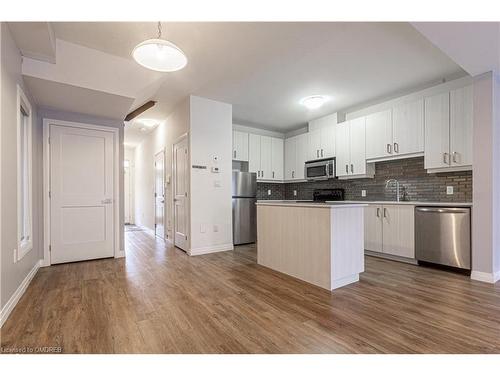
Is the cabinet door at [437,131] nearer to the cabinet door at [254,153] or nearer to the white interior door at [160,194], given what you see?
the cabinet door at [254,153]

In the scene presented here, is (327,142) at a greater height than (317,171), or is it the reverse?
(327,142)

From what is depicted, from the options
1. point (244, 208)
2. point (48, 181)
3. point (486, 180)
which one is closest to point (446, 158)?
point (486, 180)

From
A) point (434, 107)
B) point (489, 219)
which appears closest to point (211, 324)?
point (489, 219)

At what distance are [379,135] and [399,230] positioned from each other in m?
1.61

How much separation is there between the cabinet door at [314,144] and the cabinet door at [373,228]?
1.70m

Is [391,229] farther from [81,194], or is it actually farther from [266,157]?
[81,194]

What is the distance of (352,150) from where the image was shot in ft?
15.5

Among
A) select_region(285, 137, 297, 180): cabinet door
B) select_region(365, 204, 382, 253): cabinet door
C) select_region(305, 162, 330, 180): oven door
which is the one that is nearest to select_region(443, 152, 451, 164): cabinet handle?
select_region(365, 204, 382, 253): cabinet door

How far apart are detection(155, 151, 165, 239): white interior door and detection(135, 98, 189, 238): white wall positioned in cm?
23

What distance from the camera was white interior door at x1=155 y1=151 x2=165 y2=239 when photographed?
571 cm

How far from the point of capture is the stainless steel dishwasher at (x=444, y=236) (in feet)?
10.2

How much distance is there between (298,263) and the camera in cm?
297
